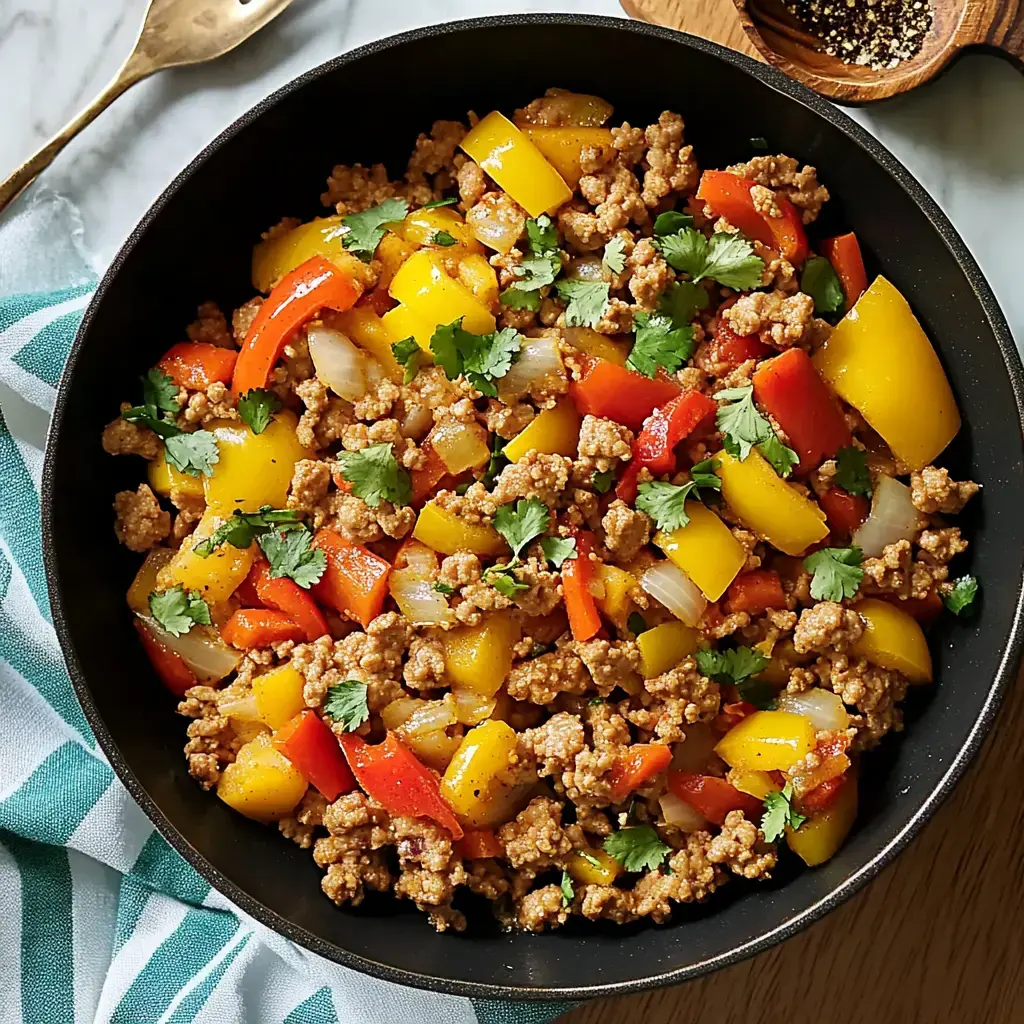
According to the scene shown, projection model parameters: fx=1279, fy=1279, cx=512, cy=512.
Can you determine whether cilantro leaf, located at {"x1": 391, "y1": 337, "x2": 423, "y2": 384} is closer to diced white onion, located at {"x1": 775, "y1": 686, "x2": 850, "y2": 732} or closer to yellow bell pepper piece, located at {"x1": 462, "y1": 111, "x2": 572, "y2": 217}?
yellow bell pepper piece, located at {"x1": 462, "y1": 111, "x2": 572, "y2": 217}

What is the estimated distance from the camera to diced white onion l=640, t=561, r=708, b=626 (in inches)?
119

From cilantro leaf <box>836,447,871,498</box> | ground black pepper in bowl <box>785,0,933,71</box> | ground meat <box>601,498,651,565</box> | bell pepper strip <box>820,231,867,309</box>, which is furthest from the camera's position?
ground black pepper in bowl <box>785,0,933,71</box>

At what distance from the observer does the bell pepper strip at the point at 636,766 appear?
299 centimetres

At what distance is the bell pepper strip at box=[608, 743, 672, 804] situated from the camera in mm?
2994

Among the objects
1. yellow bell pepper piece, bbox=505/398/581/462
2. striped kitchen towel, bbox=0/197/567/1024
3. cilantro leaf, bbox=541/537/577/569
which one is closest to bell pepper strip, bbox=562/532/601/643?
cilantro leaf, bbox=541/537/577/569

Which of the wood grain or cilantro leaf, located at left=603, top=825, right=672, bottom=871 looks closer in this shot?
cilantro leaf, located at left=603, top=825, right=672, bottom=871

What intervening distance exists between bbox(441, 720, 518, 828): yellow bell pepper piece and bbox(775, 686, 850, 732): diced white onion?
68 cm

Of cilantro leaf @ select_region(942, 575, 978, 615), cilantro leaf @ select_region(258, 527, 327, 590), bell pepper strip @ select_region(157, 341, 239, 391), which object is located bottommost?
cilantro leaf @ select_region(942, 575, 978, 615)

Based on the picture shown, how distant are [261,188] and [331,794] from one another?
5.11 ft

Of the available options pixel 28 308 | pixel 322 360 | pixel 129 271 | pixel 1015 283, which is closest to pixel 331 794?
pixel 322 360

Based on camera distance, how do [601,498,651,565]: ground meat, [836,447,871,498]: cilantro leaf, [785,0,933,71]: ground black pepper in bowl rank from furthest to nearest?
1. [785,0,933,71]: ground black pepper in bowl
2. [836,447,871,498]: cilantro leaf
3. [601,498,651,565]: ground meat

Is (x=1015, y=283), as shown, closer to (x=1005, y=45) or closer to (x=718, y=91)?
(x=1005, y=45)

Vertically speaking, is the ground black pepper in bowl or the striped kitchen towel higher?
the ground black pepper in bowl

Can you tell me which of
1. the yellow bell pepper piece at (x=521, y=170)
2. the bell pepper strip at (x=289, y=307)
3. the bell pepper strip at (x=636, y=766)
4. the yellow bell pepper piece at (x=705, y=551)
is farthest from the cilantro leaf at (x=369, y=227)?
Result: the bell pepper strip at (x=636, y=766)
